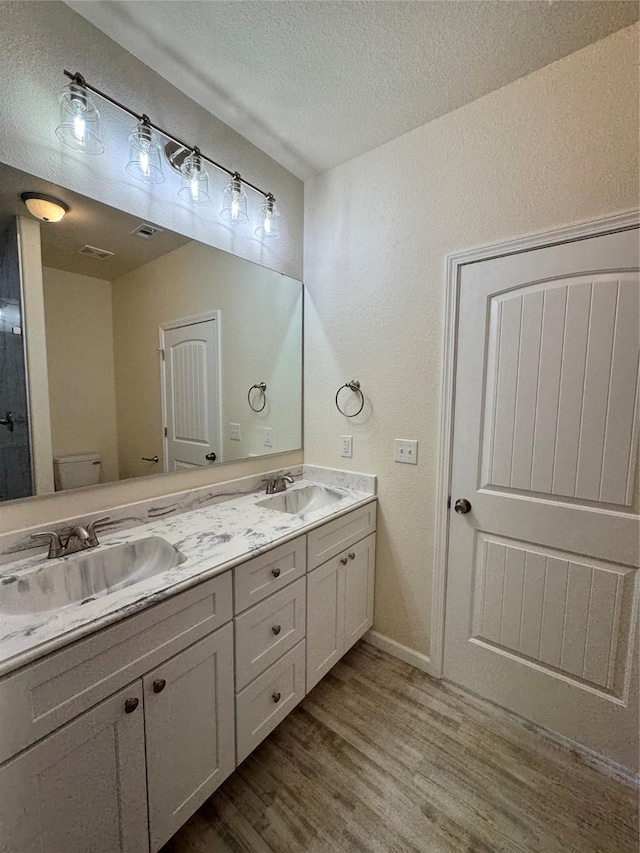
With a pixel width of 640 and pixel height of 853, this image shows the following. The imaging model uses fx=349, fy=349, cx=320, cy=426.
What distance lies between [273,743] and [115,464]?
51.0 inches

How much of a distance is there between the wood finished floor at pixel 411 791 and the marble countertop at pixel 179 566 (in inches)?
33.9

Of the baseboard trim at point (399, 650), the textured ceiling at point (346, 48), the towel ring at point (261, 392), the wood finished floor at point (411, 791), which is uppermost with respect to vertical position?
the textured ceiling at point (346, 48)

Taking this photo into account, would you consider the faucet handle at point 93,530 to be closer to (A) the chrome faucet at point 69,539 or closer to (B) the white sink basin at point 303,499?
(A) the chrome faucet at point 69,539

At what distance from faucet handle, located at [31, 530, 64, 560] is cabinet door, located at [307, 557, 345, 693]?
0.89 m

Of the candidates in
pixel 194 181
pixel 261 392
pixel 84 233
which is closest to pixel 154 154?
pixel 194 181

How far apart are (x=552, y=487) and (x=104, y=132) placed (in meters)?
2.13

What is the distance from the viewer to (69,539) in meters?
1.16

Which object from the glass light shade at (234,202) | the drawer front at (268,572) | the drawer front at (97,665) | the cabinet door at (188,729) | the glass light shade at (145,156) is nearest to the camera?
the drawer front at (97,665)

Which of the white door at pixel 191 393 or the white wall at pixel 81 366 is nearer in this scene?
the white wall at pixel 81 366

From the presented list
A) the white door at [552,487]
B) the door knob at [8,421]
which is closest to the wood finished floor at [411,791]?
the white door at [552,487]

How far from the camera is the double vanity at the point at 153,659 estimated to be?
761mm

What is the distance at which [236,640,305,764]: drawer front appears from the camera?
1206mm

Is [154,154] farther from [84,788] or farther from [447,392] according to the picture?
[84,788]

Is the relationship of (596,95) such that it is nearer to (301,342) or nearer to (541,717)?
(301,342)
